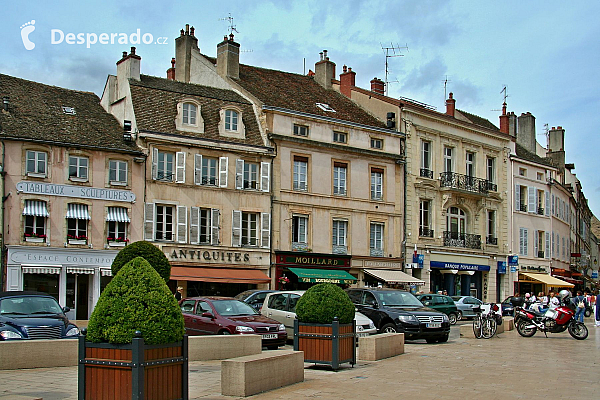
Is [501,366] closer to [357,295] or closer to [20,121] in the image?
[357,295]

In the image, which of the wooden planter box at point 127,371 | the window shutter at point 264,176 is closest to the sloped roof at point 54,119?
the window shutter at point 264,176

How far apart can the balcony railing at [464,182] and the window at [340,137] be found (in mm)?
7128

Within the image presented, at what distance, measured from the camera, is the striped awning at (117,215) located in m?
29.1

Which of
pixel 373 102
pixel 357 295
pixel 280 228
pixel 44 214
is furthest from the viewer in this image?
pixel 373 102

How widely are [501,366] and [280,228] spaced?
19.4 metres

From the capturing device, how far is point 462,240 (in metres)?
42.1

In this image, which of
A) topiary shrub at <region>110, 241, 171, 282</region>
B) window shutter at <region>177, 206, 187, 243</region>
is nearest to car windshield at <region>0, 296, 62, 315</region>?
topiary shrub at <region>110, 241, 171, 282</region>

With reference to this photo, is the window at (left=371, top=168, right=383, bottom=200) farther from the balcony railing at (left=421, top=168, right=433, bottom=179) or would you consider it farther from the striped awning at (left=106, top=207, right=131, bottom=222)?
the striped awning at (left=106, top=207, right=131, bottom=222)

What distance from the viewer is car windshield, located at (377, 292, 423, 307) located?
71.4 ft

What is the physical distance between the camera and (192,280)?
30.1 metres

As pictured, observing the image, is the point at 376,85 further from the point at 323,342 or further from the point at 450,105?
the point at 323,342

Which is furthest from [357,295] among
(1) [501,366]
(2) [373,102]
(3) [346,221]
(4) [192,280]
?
(2) [373,102]

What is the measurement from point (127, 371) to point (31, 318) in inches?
323

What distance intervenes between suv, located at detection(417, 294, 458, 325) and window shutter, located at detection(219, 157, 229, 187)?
30.5 feet
